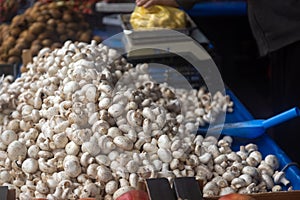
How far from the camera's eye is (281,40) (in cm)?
227

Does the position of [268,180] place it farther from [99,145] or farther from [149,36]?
[149,36]

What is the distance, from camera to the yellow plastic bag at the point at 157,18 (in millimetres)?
2232

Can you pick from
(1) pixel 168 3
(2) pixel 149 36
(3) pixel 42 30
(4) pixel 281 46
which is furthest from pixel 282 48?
(3) pixel 42 30

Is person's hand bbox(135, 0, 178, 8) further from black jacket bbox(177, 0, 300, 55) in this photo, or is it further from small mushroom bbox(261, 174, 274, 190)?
small mushroom bbox(261, 174, 274, 190)

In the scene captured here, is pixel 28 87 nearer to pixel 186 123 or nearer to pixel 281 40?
pixel 186 123

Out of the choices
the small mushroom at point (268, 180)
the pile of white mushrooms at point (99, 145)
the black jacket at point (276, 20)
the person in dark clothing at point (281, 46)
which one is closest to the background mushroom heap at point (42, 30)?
the person in dark clothing at point (281, 46)

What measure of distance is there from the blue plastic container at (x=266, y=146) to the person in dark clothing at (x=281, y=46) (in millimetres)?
390

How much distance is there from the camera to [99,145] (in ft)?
4.40

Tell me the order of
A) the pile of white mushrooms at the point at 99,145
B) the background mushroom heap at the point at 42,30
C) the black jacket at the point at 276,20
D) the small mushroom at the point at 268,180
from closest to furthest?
1. the pile of white mushrooms at the point at 99,145
2. the small mushroom at the point at 268,180
3. the black jacket at the point at 276,20
4. the background mushroom heap at the point at 42,30

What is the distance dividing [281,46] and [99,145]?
3.99 ft

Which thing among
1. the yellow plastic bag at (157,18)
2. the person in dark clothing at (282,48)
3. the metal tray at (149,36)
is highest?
the metal tray at (149,36)

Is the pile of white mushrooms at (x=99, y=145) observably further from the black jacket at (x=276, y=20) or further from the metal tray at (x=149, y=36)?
the black jacket at (x=276, y=20)

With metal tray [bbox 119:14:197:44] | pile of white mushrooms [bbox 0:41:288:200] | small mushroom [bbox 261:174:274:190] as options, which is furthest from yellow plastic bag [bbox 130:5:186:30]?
small mushroom [bbox 261:174:274:190]

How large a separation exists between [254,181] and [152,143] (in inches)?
11.8
